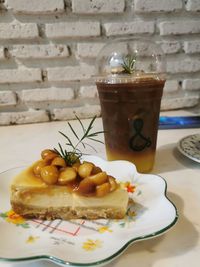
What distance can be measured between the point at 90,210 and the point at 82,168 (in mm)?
67

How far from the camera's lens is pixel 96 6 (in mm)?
955

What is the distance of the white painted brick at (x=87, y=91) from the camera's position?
1.05 m

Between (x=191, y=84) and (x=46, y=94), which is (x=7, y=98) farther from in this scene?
(x=191, y=84)

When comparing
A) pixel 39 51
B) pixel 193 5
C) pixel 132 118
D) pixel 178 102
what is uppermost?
pixel 193 5

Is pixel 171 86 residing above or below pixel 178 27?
below

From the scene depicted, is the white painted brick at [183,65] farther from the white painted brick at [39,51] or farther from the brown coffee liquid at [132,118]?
the brown coffee liquid at [132,118]

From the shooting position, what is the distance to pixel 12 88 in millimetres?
1021

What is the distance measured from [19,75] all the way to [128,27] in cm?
41

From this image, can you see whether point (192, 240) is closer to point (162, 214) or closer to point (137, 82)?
point (162, 214)

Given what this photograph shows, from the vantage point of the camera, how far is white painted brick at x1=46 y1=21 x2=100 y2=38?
0.97m

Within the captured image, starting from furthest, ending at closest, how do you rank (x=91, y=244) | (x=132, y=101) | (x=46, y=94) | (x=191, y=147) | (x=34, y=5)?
(x=46, y=94), (x=34, y=5), (x=191, y=147), (x=132, y=101), (x=91, y=244)

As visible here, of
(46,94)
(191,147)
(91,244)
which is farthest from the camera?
(46,94)

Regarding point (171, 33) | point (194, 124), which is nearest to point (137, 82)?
point (194, 124)

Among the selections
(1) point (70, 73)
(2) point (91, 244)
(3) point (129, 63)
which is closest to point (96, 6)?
(1) point (70, 73)
